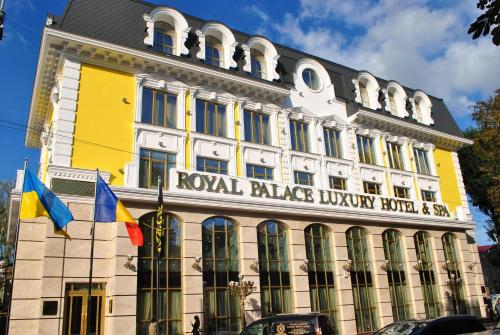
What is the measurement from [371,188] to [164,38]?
1561cm

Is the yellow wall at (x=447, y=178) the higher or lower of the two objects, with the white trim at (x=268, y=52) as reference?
lower

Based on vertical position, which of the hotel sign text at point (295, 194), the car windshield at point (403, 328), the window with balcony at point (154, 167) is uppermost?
the window with balcony at point (154, 167)

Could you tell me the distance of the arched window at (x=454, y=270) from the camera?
27.8 metres

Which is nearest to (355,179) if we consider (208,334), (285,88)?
(285,88)

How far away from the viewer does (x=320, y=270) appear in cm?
2300

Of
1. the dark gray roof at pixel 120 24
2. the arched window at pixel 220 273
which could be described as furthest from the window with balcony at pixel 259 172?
the dark gray roof at pixel 120 24

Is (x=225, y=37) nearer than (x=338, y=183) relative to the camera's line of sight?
Yes

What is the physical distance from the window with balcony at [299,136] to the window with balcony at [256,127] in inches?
66.5

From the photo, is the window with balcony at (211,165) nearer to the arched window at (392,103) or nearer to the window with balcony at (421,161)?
the arched window at (392,103)

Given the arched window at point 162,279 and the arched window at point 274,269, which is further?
the arched window at point 274,269

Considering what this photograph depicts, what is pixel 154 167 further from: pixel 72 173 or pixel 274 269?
pixel 274 269

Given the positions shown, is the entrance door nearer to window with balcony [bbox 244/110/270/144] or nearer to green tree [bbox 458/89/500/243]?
window with balcony [bbox 244/110/270/144]

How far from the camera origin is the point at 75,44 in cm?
2025

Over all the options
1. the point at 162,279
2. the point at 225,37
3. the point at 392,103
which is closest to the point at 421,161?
the point at 392,103
